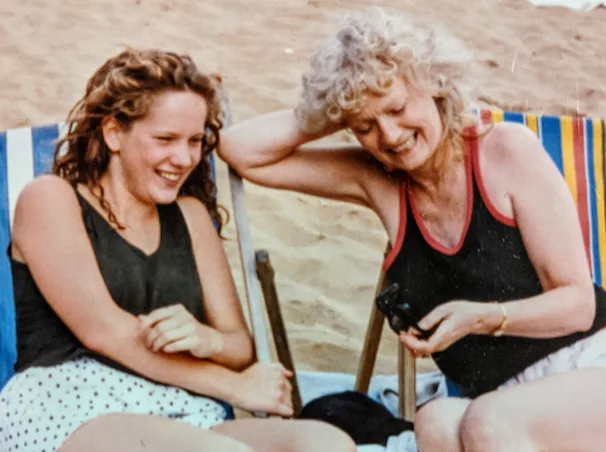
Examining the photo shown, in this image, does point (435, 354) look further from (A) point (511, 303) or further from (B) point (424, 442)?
(B) point (424, 442)

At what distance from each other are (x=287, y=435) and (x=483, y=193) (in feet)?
1.99

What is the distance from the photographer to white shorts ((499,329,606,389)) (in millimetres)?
1756

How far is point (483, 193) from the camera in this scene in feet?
5.97

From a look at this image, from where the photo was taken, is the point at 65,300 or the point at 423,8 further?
the point at 423,8

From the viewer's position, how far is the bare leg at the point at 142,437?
1565 mm

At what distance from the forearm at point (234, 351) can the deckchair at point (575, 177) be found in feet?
1.37

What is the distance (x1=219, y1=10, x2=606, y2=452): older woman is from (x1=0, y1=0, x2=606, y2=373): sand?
53cm

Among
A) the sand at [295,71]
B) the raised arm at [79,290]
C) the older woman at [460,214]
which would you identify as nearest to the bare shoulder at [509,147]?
the older woman at [460,214]

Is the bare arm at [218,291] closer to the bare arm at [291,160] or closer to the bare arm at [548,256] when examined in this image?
the bare arm at [291,160]

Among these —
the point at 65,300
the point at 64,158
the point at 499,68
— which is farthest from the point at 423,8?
the point at 65,300

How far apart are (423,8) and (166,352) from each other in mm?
1032

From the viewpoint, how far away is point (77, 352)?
1.74 m

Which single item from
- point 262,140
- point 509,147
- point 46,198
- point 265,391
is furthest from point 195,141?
point 509,147

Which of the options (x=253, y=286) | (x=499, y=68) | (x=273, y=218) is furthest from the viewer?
(x=273, y=218)
